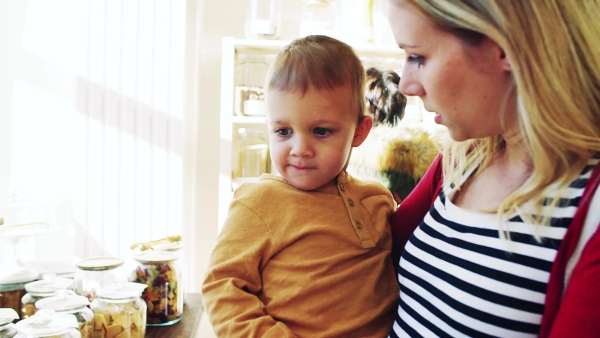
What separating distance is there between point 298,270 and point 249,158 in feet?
5.96

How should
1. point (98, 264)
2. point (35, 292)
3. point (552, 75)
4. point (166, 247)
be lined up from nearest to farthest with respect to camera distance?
point (552, 75) → point (35, 292) → point (98, 264) → point (166, 247)

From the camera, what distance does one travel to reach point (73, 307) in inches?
48.6

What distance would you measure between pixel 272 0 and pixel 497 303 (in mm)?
2334

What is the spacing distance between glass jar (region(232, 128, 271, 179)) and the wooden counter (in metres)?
1.12

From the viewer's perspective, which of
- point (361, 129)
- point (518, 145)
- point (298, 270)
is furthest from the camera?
point (361, 129)

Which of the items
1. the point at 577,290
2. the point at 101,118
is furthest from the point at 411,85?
the point at 101,118

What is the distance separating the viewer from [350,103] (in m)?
1.15

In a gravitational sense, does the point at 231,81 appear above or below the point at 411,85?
above

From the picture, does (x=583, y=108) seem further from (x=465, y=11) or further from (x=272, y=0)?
(x=272, y=0)

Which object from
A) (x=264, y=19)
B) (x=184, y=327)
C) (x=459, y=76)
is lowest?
(x=184, y=327)

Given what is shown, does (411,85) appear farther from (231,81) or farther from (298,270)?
(231,81)

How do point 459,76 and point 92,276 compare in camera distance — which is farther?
point 92,276

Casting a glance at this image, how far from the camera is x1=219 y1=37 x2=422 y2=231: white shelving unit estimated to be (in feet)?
8.71

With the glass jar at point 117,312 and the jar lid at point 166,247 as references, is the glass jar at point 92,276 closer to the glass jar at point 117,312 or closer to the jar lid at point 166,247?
the glass jar at point 117,312
